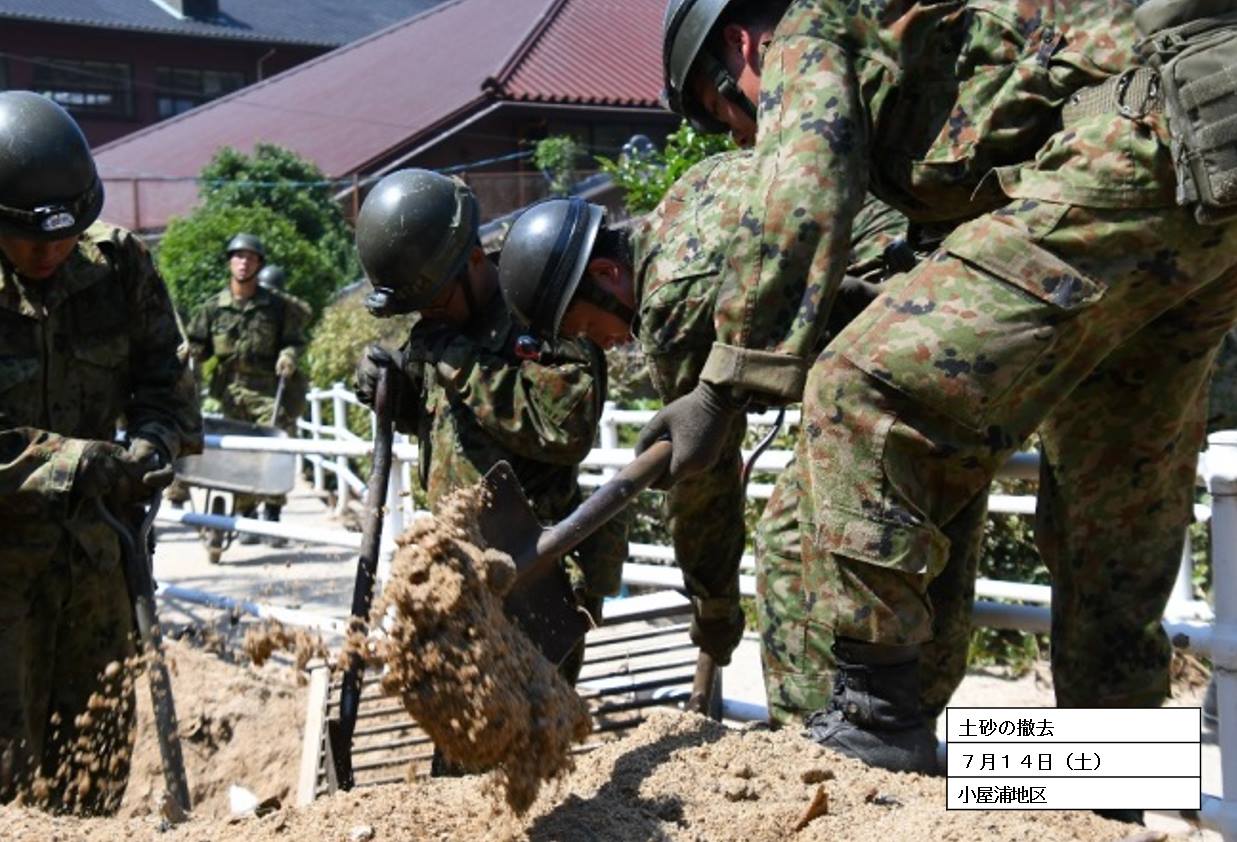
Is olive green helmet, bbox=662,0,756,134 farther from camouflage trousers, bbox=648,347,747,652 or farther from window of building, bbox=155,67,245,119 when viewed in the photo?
window of building, bbox=155,67,245,119

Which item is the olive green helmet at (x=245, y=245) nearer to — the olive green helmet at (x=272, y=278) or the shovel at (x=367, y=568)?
the olive green helmet at (x=272, y=278)

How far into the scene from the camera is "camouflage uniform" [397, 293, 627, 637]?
449 cm

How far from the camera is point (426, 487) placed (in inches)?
192

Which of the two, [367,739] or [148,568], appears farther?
[367,739]

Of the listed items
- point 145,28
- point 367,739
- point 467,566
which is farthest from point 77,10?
point 467,566

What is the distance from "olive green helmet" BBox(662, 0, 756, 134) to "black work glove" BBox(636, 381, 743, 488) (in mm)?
958

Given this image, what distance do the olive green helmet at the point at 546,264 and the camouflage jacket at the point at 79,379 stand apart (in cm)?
120

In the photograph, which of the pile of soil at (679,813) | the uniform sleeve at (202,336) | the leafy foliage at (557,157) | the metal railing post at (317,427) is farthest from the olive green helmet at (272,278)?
the pile of soil at (679,813)

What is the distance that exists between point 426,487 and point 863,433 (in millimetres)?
2119

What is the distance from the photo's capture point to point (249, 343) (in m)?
13.7

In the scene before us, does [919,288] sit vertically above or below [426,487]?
above

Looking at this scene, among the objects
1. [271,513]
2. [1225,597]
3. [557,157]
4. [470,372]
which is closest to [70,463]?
[470,372]

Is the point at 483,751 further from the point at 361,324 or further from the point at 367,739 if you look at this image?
the point at 361,324
